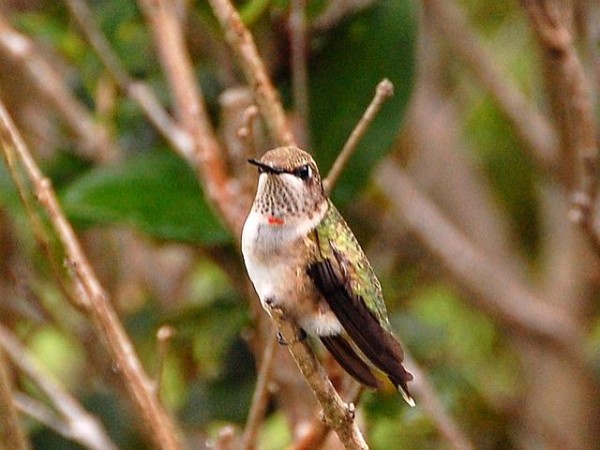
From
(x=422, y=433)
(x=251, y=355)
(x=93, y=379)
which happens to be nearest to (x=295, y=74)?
(x=251, y=355)

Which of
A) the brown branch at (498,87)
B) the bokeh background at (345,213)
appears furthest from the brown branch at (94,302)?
the brown branch at (498,87)

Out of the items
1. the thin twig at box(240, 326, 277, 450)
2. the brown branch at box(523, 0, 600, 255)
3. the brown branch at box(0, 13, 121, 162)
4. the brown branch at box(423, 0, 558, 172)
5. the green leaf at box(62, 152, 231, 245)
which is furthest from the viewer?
the brown branch at box(423, 0, 558, 172)

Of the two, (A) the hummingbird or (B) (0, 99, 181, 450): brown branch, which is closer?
(A) the hummingbird

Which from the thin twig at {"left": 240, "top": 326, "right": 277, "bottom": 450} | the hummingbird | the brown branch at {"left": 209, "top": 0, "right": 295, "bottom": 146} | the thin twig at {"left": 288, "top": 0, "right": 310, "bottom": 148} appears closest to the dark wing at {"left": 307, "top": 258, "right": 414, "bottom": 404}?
the hummingbird

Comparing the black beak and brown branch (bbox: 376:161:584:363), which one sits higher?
the black beak

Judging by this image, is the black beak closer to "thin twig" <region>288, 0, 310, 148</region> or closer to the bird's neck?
the bird's neck

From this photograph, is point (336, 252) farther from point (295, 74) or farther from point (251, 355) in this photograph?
point (251, 355)
